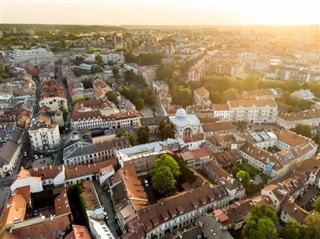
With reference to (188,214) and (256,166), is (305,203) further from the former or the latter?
(188,214)

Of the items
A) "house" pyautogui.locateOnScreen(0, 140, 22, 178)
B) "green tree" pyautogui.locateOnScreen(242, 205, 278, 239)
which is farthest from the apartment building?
"house" pyautogui.locateOnScreen(0, 140, 22, 178)

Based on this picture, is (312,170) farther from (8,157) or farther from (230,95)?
(8,157)

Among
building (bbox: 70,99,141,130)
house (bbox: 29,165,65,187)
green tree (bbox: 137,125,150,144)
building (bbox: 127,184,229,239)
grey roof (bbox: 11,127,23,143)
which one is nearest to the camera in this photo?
building (bbox: 127,184,229,239)

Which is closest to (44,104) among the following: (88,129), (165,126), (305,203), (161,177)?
(88,129)

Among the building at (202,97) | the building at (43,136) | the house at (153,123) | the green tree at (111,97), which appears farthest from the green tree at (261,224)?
the green tree at (111,97)

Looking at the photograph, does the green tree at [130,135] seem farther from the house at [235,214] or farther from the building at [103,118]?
the house at [235,214]

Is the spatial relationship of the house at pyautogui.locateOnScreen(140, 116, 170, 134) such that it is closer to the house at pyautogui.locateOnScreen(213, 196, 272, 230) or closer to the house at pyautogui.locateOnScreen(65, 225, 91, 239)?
the house at pyautogui.locateOnScreen(213, 196, 272, 230)
